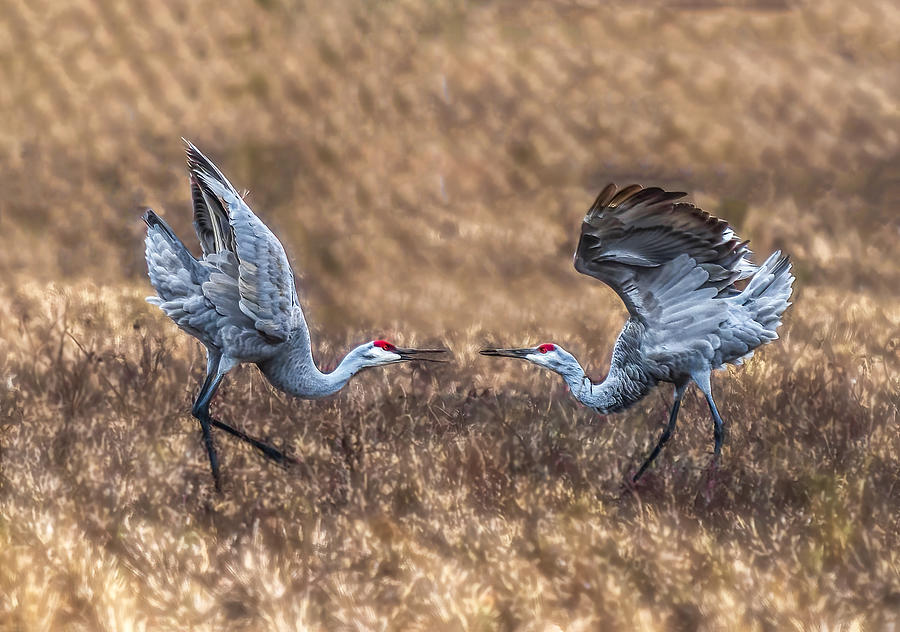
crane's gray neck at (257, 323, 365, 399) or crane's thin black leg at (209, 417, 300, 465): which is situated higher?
crane's gray neck at (257, 323, 365, 399)

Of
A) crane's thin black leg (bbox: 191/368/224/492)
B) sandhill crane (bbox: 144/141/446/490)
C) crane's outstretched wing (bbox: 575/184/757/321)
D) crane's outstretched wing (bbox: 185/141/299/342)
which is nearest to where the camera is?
crane's outstretched wing (bbox: 575/184/757/321)

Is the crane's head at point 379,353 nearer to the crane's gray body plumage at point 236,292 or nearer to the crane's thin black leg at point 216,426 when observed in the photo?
the crane's gray body plumage at point 236,292

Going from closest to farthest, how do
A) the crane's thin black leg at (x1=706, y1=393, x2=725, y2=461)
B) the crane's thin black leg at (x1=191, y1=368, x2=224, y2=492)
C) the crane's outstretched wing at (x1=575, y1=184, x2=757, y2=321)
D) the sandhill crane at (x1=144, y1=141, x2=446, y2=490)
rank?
the crane's outstretched wing at (x1=575, y1=184, x2=757, y2=321) < the sandhill crane at (x1=144, y1=141, x2=446, y2=490) < the crane's thin black leg at (x1=191, y1=368, x2=224, y2=492) < the crane's thin black leg at (x1=706, y1=393, x2=725, y2=461)

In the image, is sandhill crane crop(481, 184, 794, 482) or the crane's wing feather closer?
sandhill crane crop(481, 184, 794, 482)

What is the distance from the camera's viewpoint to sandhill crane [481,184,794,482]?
493 centimetres

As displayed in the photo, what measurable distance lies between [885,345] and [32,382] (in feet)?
17.9

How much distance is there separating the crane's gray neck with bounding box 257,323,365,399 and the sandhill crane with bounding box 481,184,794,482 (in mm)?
782

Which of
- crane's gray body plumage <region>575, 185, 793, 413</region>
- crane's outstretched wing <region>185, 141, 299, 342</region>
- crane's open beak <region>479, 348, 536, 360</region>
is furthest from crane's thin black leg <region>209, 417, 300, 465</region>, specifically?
crane's gray body plumage <region>575, 185, 793, 413</region>

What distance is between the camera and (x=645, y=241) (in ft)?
16.6

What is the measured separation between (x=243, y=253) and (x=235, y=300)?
1.34ft

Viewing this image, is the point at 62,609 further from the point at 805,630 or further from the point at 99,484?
the point at 805,630

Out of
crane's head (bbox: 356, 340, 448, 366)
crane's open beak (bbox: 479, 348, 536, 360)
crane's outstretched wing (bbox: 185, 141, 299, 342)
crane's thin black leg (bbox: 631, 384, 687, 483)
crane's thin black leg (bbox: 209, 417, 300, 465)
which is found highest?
crane's outstretched wing (bbox: 185, 141, 299, 342)

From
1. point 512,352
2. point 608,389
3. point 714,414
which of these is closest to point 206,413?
point 512,352

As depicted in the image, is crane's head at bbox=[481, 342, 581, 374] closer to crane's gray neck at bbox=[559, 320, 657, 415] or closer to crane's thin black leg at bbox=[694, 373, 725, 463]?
crane's gray neck at bbox=[559, 320, 657, 415]
